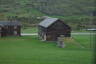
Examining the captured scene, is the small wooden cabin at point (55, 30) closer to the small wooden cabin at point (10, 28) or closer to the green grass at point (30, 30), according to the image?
the green grass at point (30, 30)

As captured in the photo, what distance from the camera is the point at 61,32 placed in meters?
7.18

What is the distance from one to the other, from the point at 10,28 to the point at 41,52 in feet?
8.93

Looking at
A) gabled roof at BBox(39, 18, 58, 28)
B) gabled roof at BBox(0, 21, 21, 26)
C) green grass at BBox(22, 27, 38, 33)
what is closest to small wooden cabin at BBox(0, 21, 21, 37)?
gabled roof at BBox(0, 21, 21, 26)

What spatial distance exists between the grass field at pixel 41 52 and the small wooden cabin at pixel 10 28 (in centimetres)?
67

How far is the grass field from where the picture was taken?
3.86m

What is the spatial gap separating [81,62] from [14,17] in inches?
183

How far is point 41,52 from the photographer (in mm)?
4926

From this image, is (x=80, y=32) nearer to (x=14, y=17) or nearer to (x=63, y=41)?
A: (x=63, y=41)

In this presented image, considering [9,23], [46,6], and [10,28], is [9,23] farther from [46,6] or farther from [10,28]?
[46,6]

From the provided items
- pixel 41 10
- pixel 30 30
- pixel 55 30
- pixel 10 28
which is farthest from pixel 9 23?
pixel 55 30

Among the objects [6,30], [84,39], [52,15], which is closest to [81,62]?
[84,39]

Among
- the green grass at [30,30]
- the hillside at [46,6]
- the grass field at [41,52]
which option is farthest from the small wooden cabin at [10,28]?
the grass field at [41,52]

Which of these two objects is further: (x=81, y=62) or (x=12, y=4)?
(x=12, y=4)

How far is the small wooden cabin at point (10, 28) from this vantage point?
6.96m
